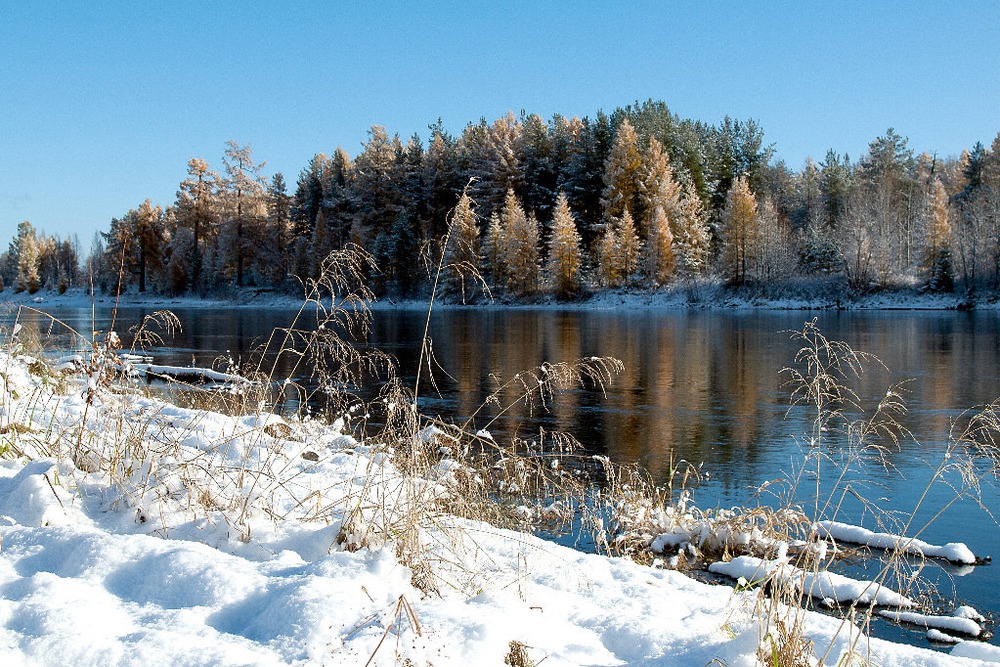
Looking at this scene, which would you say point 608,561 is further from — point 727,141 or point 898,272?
point 727,141

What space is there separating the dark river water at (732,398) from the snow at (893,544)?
0.18m

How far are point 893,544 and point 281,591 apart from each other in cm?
578

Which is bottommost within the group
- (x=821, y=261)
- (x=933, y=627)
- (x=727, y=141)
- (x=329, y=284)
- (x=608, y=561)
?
(x=933, y=627)

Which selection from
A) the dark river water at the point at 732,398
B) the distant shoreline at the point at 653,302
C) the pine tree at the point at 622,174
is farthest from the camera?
the pine tree at the point at 622,174

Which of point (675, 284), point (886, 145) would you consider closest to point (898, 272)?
point (675, 284)

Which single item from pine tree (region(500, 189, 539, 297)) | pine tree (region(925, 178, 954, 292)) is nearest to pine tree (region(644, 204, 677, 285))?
pine tree (region(500, 189, 539, 297))

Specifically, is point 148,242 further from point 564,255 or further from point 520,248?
point 564,255

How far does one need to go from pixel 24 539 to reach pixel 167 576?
813 mm

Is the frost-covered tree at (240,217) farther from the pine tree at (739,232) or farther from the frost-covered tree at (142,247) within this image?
the pine tree at (739,232)

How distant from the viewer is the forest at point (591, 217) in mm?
53750

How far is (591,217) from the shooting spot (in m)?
71.4

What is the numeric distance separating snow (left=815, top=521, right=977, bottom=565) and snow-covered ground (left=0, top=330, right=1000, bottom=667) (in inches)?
104

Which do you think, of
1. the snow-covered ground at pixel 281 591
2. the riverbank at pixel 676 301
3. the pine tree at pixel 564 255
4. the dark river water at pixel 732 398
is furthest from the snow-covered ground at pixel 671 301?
the snow-covered ground at pixel 281 591

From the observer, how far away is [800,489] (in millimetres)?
8633
